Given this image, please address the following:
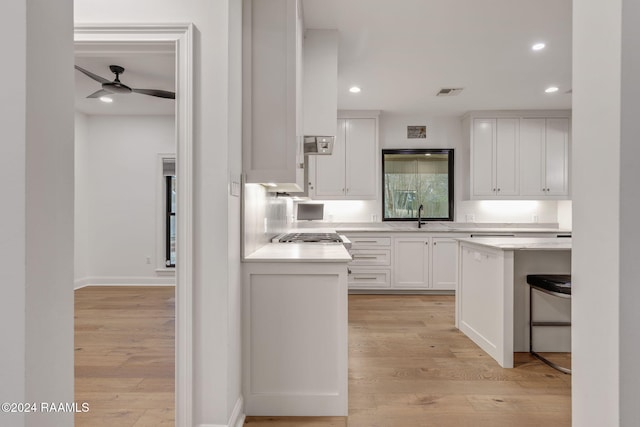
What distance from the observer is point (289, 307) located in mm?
2000

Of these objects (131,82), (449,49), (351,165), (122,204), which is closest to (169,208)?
(122,204)

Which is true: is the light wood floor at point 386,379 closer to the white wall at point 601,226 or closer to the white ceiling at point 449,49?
the white wall at point 601,226

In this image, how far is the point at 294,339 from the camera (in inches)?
78.5

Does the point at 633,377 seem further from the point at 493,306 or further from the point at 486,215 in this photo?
the point at 486,215

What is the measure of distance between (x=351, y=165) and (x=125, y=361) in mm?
3823

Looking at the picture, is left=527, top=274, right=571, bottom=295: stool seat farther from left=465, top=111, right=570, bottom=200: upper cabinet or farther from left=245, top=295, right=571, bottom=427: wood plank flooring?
left=465, top=111, right=570, bottom=200: upper cabinet

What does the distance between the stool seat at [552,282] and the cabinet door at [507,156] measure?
8.82 feet

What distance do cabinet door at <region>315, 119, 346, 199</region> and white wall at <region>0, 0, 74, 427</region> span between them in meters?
4.94

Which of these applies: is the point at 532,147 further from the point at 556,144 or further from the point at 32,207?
the point at 32,207

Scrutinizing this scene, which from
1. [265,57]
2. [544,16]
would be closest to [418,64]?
[544,16]

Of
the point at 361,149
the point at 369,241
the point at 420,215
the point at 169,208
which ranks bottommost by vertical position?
the point at 369,241

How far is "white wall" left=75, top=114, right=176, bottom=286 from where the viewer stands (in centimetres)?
556

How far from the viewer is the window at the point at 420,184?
5.83 metres

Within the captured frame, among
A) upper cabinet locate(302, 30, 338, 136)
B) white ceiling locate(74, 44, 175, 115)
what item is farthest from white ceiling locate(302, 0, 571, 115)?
white ceiling locate(74, 44, 175, 115)
